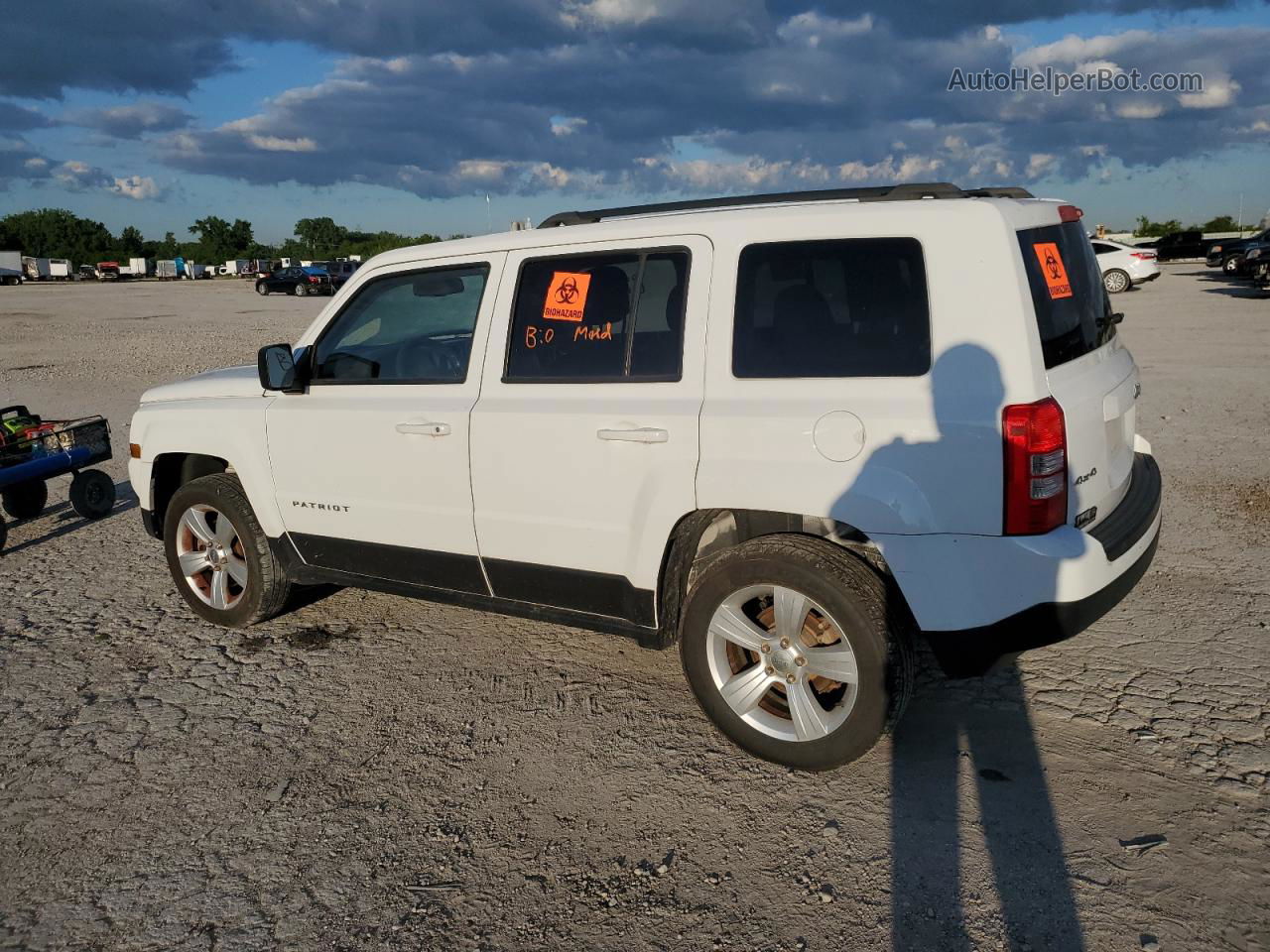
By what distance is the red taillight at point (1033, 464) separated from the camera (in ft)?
10.3

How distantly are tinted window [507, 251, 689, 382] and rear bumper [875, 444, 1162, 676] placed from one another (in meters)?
1.15

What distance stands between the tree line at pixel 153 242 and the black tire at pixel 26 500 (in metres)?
111

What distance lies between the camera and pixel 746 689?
3707 mm

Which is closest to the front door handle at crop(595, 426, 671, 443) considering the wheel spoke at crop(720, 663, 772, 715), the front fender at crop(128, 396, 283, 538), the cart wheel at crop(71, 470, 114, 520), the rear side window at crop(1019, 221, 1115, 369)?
the wheel spoke at crop(720, 663, 772, 715)

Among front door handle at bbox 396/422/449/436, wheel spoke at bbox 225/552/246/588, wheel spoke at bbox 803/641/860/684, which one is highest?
front door handle at bbox 396/422/449/436

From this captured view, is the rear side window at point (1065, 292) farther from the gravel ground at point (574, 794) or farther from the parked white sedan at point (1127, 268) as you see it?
the parked white sedan at point (1127, 268)

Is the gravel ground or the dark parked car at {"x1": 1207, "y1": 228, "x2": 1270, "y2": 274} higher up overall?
the dark parked car at {"x1": 1207, "y1": 228, "x2": 1270, "y2": 274}

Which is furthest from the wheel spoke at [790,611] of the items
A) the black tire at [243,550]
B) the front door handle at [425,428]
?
the black tire at [243,550]

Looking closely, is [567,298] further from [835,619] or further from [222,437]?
[222,437]

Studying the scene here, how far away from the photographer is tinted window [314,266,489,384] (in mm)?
4434

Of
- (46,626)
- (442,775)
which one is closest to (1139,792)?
(442,775)

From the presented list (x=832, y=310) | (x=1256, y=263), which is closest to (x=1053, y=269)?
(x=832, y=310)

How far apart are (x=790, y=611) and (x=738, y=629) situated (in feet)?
0.73

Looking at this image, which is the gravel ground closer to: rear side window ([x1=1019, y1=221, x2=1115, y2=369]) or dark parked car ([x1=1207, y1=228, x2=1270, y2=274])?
rear side window ([x1=1019, y1=221, x2=1115, y2=369])
